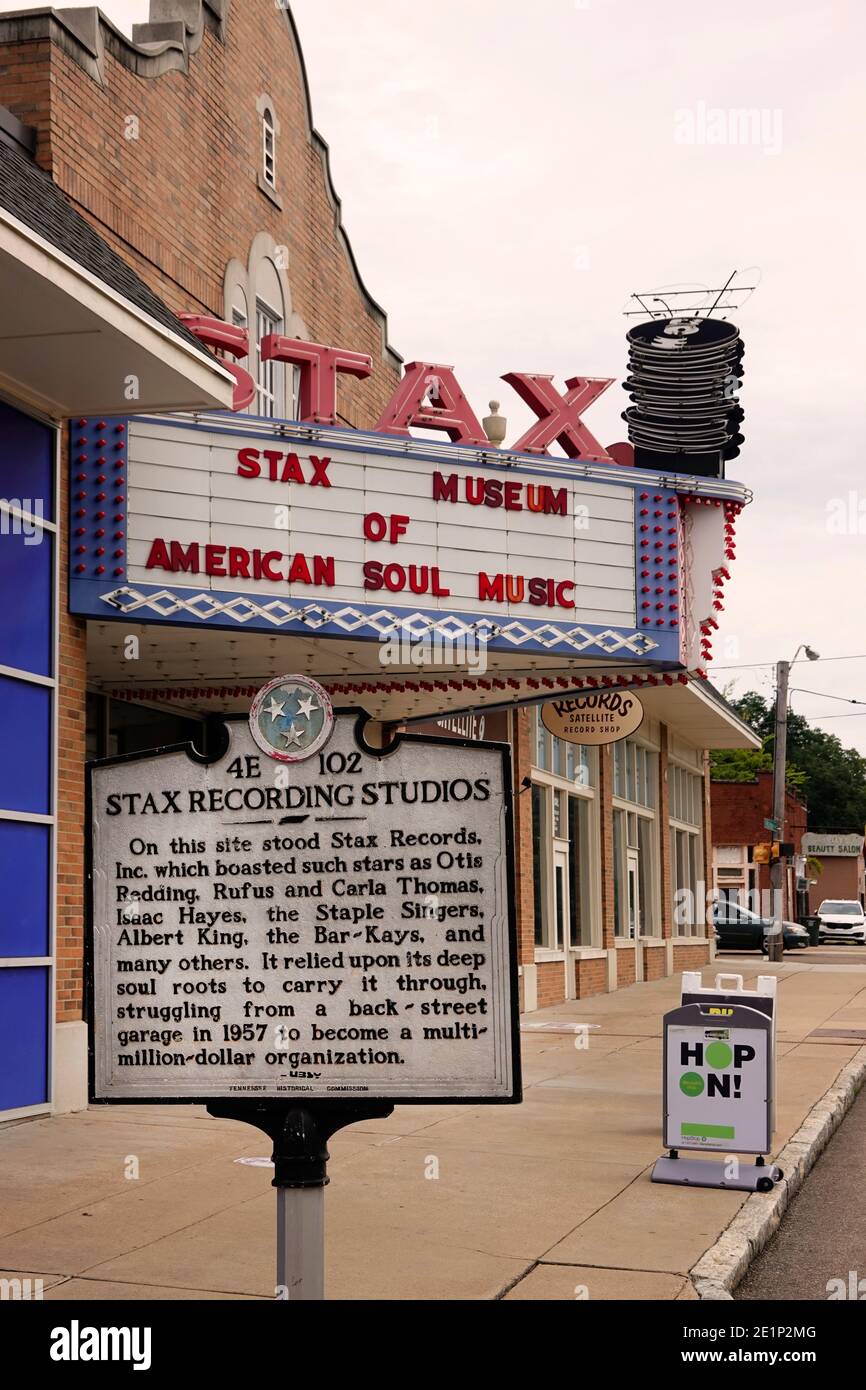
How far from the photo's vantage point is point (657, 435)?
1611 centimetres

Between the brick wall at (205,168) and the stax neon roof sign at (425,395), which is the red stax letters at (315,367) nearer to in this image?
the stax neon roof sign at (425,395)

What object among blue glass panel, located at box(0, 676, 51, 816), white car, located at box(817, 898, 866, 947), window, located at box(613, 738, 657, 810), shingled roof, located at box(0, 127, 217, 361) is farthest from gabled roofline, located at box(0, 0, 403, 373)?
white car, located at box(817, 898, 866, 947)

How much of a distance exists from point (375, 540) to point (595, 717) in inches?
237

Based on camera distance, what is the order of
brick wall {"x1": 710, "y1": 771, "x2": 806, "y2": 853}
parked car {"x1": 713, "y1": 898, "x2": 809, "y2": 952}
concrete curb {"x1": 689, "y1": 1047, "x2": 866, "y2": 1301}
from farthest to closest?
brick wall {"x1": 710, "y1": 771, "x2": 806, "y2": 853} < parked car {"x1": 713, "y1": 898, "x2": 809, "y2": 952} < concrete curb {"x1": 689, "y1": 1047, "x2": 866, "y2": 1301}

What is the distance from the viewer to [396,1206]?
335 inches

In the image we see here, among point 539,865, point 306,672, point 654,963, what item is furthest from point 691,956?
point 306,672

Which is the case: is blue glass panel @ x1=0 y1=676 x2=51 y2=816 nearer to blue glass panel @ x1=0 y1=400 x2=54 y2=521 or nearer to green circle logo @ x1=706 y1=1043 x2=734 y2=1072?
blue glass panel @ x1=0 y1=400 x2=54 y2=521

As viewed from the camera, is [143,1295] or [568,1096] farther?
[568,1096]

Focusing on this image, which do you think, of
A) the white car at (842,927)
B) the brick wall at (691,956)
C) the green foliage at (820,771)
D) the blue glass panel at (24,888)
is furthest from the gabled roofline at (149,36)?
the green foliage at (820,771)

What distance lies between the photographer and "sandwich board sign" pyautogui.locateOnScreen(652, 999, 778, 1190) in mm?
9531

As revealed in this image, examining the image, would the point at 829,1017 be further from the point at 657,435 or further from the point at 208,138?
the point at 208,138

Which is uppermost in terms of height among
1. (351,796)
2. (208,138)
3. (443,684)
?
(208,138)
